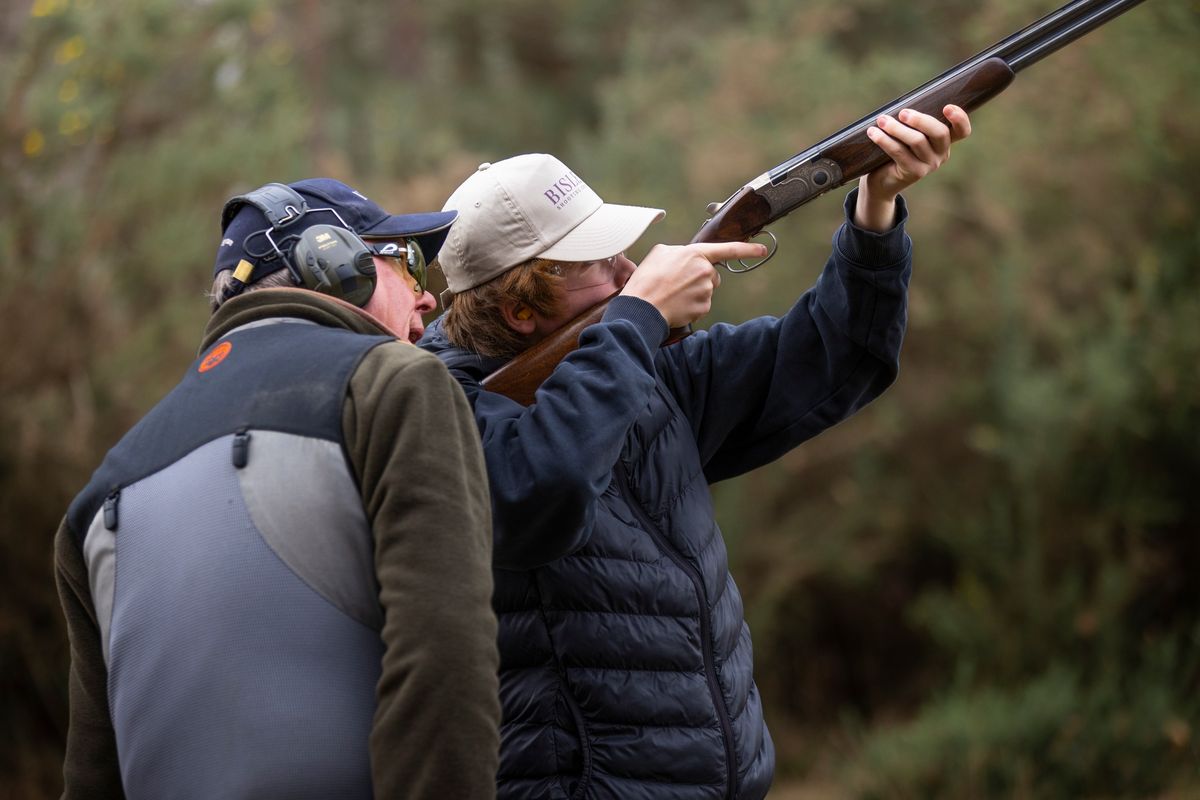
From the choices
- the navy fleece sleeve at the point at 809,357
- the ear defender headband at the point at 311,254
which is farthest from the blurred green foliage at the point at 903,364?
the ear defender headband at the point at 311,254

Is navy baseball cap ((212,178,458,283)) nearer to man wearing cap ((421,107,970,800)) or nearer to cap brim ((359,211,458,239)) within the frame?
cap brim ((359,211,458,239))

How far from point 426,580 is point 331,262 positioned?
2.16 feet

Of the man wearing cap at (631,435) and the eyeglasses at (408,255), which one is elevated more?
the eyeglasses at (408,255)

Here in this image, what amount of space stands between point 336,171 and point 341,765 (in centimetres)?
627

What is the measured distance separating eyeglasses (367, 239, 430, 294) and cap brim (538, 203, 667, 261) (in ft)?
0.94

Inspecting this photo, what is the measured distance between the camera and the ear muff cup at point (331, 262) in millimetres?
2248

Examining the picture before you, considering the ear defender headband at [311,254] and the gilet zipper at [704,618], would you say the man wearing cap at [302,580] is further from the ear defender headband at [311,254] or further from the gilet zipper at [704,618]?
the gilet zipper at [704,618]

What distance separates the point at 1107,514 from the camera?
6312 mm

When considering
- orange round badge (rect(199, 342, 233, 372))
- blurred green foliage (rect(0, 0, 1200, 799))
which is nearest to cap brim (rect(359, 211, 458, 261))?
orange round badge (rect(199, 342, 233, 372))

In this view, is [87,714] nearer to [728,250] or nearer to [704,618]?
[704,618]

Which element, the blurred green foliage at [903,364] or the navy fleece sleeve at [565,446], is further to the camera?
the blurred green foliage at [903,364]

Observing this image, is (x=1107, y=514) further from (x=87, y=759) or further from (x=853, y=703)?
(x=87, y=759)

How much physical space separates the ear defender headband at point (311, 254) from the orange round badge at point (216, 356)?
0.14 metres

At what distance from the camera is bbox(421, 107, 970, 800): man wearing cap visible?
2354 mm
